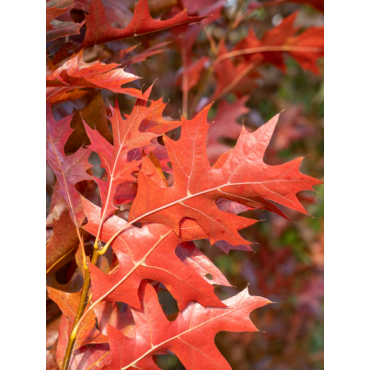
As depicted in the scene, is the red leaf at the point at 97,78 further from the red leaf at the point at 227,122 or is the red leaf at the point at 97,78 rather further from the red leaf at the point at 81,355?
the red leaf at the point at 227,122

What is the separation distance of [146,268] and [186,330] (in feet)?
0.25

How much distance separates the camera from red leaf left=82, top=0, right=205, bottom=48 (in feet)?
1.28

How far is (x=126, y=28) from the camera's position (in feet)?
1.36

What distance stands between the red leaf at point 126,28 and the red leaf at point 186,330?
29 centimetres

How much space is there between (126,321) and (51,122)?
0.24 meters

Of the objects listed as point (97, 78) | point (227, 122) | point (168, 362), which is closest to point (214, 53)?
point (227, 122)

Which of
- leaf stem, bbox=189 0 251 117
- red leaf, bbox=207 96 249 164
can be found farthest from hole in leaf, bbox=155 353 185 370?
leaf stem, bbox=189 0 251 117

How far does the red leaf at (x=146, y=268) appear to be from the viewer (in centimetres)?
32

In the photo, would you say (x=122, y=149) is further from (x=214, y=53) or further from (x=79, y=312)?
(x=214, y=53)

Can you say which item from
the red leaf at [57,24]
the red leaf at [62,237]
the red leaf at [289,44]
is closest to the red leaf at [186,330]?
the red leaf at [62,237]

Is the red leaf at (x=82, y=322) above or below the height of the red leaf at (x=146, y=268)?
below

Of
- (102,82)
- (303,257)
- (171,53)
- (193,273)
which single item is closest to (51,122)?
(102,82)

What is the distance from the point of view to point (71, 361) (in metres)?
0.35
